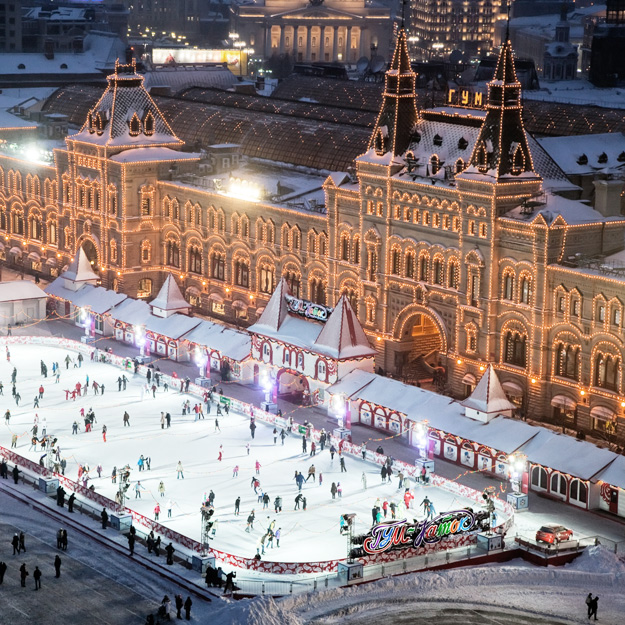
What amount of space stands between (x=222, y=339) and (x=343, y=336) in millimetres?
15902

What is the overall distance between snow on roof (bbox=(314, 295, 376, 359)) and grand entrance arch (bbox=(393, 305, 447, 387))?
4486 millimetres

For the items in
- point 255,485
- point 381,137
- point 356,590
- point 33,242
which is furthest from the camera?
point 33,242

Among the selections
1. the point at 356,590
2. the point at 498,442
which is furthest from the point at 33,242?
the point at 356,590

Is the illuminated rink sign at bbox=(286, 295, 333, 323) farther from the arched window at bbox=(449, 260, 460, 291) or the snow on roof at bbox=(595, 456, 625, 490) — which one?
the snow on roof at bbox=(595, 456, 625, 490)

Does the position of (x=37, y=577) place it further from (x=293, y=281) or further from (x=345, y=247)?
(x=293, y=281)

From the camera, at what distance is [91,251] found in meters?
178

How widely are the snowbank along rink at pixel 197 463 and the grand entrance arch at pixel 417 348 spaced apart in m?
15.8

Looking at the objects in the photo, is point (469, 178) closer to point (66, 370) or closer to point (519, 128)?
point (519, 128)

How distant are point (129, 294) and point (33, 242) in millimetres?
21607

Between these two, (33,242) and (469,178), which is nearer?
(469,178)

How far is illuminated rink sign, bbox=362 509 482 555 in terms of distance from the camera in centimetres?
10100

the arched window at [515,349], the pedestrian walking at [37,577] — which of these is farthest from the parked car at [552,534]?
the pedestrian walking at [37,577]

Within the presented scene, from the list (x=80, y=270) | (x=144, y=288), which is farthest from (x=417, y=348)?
(x=80, y=270)

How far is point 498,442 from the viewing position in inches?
4734
